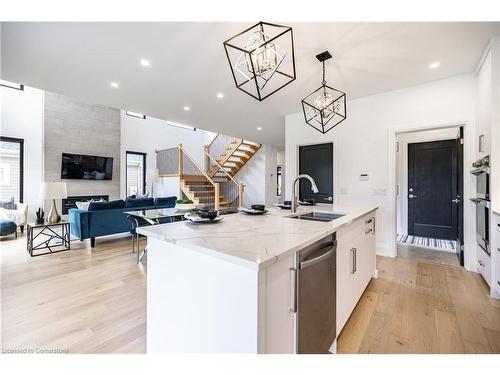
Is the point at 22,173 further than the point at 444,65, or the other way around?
the point at 22,173

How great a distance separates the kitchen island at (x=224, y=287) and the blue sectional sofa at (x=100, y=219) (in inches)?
134

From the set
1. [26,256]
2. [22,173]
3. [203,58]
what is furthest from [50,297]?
[22,173]

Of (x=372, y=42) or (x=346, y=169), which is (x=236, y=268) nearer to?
(x=372, y=42)

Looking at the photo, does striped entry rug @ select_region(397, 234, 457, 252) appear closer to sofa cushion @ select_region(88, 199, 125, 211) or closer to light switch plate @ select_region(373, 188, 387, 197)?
light switch plate @ select_region(373, 188, 387, 197)

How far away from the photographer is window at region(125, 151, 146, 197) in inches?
315

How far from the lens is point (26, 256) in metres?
3.63

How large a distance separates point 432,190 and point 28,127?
9596mm

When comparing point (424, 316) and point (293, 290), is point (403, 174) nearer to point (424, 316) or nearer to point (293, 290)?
point (424, 316)

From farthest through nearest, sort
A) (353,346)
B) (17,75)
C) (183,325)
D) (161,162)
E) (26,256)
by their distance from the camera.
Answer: (161,162) → (26,256) → (17,75) → (353,346) → (183,325)

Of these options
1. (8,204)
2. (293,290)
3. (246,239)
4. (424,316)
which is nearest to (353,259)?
(424,316)

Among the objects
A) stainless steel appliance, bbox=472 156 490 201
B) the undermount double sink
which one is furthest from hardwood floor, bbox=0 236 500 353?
stainless steel appliance, bbox=472 156 490 201

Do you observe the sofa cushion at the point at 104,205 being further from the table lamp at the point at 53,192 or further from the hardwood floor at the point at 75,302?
the hardwood floor at the point at 75,302

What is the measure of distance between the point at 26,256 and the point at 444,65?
6.60 metres

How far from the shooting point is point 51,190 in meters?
3.85
